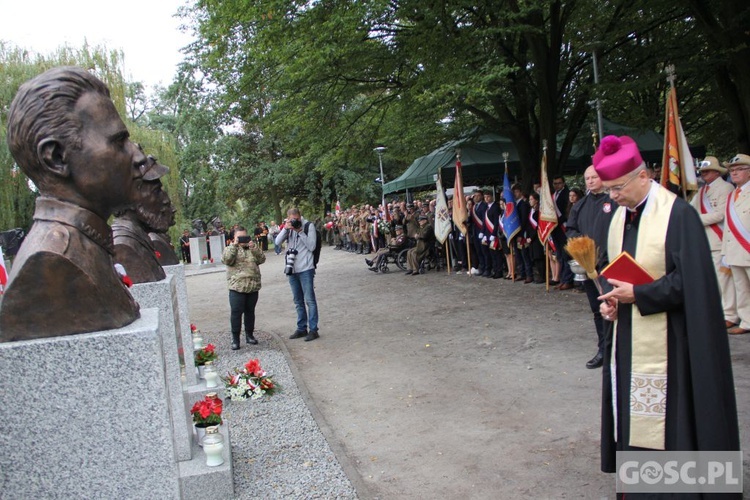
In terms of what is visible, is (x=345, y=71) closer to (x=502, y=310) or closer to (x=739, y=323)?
(x=502, y=310)

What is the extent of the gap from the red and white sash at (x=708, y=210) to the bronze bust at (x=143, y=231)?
6.88 meters

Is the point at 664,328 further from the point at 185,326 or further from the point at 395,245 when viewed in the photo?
the point at 395,245

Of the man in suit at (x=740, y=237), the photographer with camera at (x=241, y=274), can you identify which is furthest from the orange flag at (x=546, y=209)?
the photographer with camera at (x=241, y=274)

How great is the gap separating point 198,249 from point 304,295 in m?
19.7

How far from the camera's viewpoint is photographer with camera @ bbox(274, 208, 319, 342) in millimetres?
9570

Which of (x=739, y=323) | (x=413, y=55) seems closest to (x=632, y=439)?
(x=739, y=323)

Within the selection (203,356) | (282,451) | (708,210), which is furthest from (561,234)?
(282,451)

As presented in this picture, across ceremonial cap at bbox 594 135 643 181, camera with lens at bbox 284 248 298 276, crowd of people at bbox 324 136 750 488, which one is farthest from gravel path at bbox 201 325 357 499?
ceremonial cap at bbox 594 135 643 181

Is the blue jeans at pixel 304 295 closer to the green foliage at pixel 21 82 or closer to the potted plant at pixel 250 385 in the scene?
the potted plant at pixel 250 385

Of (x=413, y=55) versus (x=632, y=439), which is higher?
(x=413, y=55)

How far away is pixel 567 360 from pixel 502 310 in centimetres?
348

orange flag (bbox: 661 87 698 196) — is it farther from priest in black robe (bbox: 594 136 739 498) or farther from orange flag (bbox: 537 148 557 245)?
priest in black robe (bbox: 594 136 739 498)

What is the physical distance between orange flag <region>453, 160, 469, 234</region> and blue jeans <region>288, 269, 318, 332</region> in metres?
6.22

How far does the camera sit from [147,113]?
4475 cm
